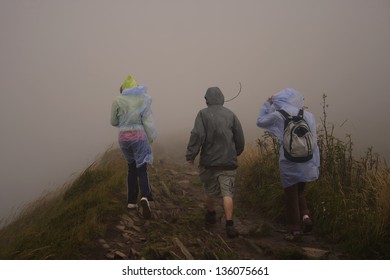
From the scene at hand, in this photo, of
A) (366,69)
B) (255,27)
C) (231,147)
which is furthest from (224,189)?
(255,27)

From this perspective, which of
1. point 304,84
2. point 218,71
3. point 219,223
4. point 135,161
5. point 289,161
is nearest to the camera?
point 289,161

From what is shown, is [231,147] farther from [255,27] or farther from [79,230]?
[255,27]

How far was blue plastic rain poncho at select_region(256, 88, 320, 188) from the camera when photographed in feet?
16.3

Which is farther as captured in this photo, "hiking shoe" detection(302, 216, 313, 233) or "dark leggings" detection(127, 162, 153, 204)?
"dark leggings" detection(127, 162, 153, 204)

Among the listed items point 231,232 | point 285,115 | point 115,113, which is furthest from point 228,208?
point 115,113

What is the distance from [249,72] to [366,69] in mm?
22011

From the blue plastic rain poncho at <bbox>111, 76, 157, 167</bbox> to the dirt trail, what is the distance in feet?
3.13

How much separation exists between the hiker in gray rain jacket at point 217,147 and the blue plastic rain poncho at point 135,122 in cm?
98

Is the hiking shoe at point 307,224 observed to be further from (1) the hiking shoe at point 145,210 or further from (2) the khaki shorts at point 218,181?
(1) the hiking shoe at point 145,210

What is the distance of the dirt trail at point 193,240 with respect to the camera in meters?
4.39

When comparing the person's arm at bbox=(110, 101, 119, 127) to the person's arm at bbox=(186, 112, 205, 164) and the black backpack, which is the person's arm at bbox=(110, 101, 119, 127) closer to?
the person's arm at bbox=(186, 112, 205, 164)

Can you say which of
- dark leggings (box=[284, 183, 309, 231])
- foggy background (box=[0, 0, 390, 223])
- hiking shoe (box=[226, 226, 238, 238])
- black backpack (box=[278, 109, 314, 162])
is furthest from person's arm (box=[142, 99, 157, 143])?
foggy background (box=[0, 0, 390, 223])

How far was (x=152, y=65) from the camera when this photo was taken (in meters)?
81.8

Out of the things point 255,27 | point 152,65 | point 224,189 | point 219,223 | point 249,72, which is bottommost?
point 219,223
